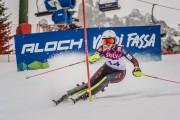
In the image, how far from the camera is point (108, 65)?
12.1 feet

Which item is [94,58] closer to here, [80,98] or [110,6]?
[80,98]

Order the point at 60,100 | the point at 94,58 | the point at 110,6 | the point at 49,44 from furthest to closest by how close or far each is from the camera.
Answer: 1. the point at 110,6
2. the point at 49,44
3. the point at 60,100
4. the point at 94,58

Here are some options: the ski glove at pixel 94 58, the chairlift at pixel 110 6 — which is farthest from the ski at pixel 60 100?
the chairlift at pixel 110 6

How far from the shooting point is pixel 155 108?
3096 millimetres

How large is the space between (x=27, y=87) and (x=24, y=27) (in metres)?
5.34

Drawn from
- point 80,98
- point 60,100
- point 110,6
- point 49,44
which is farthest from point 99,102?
point 110,6

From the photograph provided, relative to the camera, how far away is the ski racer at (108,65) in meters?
3.52

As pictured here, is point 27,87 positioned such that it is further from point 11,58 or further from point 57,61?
point 11,58

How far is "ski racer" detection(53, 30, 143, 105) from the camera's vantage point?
11.6 feet

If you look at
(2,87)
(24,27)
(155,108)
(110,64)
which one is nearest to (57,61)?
(2,87)

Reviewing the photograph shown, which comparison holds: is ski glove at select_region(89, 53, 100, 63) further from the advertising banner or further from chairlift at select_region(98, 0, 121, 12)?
chairlift at select_region(98, 0, 121, 12)

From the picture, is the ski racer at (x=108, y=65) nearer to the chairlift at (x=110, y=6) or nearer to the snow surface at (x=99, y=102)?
the snow surface at (x=99, y=102)

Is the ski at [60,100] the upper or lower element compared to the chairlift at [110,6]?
lower

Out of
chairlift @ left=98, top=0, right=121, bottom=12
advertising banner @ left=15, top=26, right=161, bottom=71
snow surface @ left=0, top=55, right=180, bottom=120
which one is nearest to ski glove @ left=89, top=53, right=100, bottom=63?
snow surface @ left=0, top=55, right=180, bottom=120
